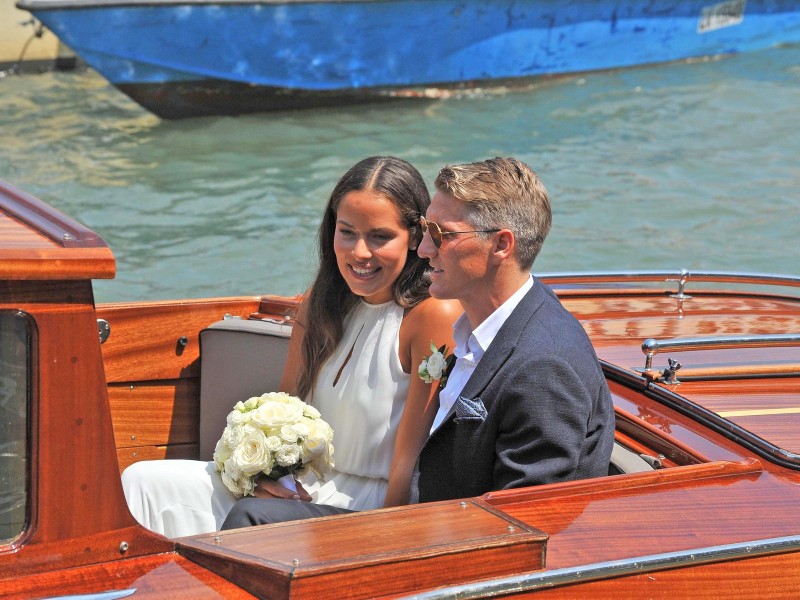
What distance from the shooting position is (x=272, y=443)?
233cm

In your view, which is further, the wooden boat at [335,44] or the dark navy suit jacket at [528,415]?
the wooden boat at [335,44]

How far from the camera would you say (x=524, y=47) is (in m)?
11.9

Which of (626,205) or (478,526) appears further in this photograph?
(626,205)

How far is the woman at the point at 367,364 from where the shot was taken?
7.85 feet

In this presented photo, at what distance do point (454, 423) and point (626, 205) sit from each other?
679 cm

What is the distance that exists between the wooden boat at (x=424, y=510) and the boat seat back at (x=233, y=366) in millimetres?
863

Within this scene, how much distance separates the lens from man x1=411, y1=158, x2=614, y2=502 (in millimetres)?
1976

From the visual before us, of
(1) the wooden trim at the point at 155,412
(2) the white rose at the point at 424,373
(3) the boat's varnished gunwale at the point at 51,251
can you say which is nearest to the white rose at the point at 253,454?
(2) the white rose at the point at 424,373

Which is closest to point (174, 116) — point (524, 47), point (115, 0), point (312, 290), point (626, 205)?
point (115, 0)

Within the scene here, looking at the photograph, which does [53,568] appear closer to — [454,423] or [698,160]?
[454,423]

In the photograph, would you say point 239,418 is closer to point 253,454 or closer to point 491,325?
point 253,454

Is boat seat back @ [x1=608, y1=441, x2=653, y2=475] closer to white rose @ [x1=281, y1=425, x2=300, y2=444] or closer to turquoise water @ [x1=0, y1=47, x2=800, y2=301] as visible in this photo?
white rose @ [x1=281, y1=425, x2=300, y2=444]

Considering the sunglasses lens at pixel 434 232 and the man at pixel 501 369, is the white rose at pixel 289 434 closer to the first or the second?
the man at pixel 501 369

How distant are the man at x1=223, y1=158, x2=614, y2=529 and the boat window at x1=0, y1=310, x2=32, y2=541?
0.55 m
